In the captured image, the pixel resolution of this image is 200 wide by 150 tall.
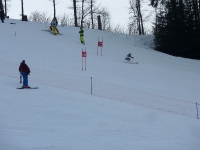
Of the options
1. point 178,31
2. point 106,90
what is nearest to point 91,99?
point 106,90

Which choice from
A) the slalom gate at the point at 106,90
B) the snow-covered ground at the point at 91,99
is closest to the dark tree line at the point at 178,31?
the snow-covered ground at the point at 91,99

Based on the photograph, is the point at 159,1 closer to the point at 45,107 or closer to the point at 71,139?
the point at 45,107

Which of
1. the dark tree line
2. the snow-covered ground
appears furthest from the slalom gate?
the dark tree line

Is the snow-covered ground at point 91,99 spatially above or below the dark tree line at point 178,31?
below

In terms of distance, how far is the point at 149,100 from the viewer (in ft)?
68.0

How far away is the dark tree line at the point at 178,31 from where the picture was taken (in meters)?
43.7

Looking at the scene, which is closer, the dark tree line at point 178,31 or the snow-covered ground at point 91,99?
the snow-covered ground at point 91,99

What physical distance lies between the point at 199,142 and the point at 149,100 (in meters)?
7.03

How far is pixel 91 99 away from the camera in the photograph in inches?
723

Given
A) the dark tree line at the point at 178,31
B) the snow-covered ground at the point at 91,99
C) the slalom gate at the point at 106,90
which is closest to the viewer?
the snow-covered ground at the point at 91,99

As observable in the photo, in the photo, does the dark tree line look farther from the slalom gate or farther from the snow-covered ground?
the slalom gate

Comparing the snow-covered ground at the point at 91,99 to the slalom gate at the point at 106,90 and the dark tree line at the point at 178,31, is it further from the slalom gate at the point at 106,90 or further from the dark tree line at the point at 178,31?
the dark tree line at the point at 178,31

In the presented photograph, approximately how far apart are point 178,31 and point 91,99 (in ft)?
92.3

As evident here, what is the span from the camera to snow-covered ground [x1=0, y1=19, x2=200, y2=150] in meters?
12.7
